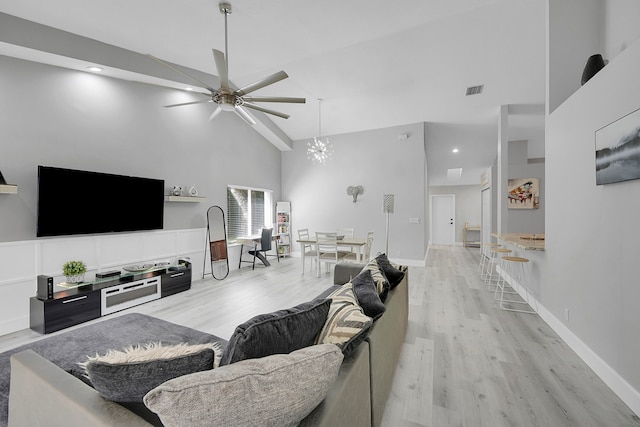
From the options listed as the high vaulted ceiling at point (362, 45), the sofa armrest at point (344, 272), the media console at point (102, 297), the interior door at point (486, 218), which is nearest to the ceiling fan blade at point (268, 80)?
the high vaulted ceiling at point (362, 45)

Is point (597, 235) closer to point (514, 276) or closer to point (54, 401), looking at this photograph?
point (514, 276)

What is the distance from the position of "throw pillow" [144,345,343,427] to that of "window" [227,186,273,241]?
5.55 metres

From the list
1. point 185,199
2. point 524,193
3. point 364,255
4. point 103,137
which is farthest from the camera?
point 524,193

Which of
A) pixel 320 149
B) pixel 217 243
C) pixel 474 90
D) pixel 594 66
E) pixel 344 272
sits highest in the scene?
pixel 474 90

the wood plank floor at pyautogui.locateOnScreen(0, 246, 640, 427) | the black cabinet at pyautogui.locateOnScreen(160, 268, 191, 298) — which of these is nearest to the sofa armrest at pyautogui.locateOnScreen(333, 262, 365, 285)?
the wood plank floor at pyautogui.locateOnScreen(0, 246, 640, 427)

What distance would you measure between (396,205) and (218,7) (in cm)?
493

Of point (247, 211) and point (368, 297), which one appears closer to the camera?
point (368, 297)

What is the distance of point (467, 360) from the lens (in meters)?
2.36

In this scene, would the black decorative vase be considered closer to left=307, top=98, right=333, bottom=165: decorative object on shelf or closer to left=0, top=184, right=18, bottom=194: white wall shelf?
left=307, top=98, right=333, bottom=165: decorative object on shelf

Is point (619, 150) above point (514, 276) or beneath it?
above

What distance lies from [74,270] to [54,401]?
9.86 ft

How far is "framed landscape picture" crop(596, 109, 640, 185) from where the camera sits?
5.65 feet

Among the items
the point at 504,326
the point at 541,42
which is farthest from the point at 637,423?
the point at 541,42

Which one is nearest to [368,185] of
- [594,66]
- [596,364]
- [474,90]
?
[474,90]
